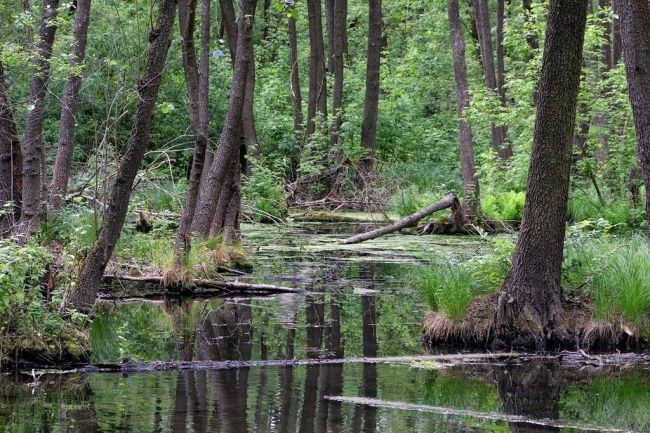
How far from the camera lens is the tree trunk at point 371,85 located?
28714mm

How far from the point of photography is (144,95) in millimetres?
10000

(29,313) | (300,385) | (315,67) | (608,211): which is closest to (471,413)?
(300,385)

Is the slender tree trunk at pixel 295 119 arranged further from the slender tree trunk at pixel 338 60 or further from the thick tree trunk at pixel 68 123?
the thick tree trunk at pixel 68 123

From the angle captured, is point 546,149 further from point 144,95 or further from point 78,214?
→ point 78,214

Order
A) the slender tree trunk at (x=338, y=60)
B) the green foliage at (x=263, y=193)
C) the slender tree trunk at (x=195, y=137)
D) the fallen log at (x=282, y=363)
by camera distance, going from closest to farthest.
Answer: the fallen log at (x=282, y=363), the slender tree trunk at (x=195, y=137), the green foliage at (x=263, y=193), the slender tree trunk at (x=338, y=60)

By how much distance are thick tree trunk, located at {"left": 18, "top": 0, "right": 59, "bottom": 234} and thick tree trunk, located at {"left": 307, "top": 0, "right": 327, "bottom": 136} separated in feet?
60.6

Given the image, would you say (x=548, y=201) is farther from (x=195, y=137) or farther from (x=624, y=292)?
(x=195, y=137)

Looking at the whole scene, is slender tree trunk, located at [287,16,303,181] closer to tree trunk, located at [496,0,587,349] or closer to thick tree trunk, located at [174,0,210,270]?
thick tree trunk, located at [174,0,210,270]

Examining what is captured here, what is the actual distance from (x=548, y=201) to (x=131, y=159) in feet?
14.4

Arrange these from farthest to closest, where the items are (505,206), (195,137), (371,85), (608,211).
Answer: (371,85) < (505,206) < (608,211) < (195,137)

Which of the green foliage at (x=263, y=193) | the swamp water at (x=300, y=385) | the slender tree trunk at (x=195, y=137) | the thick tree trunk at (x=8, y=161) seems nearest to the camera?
the swamp water at (x=300, y=385)

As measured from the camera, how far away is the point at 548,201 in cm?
1063

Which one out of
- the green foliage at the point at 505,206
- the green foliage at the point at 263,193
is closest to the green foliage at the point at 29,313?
the green foliage at the point at 263,193

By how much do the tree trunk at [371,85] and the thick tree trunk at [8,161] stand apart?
51.7 ft
